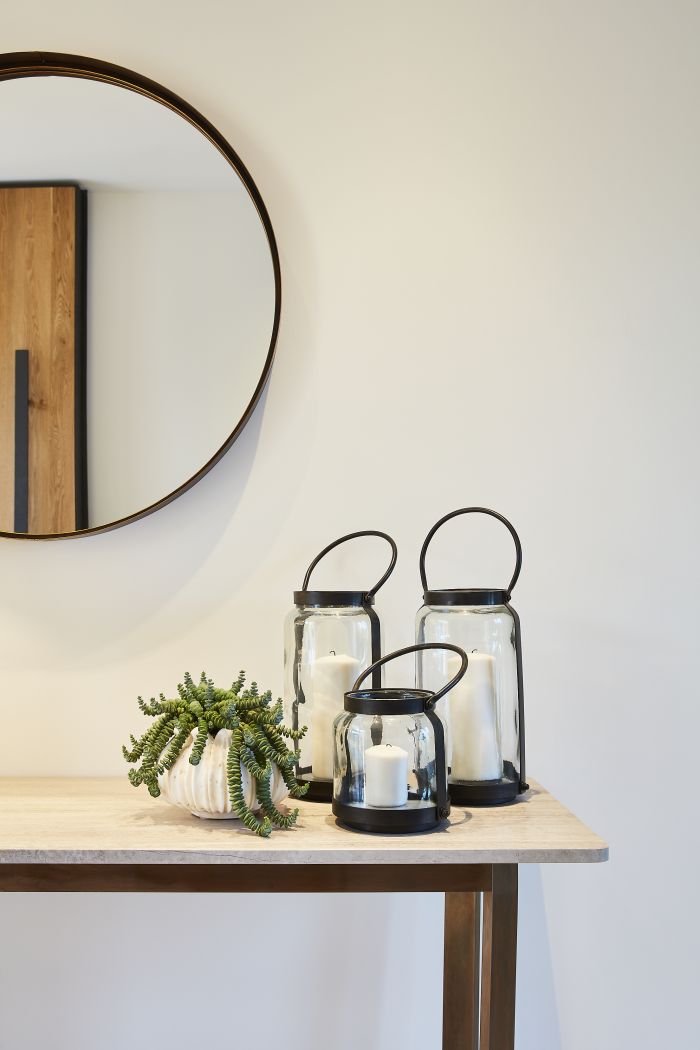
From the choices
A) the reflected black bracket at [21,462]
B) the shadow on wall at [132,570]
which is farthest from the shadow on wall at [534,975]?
the reflected black bracket at [21,462]

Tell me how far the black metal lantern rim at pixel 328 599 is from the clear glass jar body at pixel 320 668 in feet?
0.03

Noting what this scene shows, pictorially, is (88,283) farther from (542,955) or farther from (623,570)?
(542,955)

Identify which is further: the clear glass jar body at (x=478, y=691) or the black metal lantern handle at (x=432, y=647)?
the clear glass jar body at (x=478, y=691)

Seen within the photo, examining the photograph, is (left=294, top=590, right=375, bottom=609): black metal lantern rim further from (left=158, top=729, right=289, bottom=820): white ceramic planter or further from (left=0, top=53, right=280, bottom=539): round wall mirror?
(left=0, top=53, right=280, bottom=539): round wall mirror

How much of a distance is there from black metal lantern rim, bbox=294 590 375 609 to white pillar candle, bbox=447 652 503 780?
0.18 metres

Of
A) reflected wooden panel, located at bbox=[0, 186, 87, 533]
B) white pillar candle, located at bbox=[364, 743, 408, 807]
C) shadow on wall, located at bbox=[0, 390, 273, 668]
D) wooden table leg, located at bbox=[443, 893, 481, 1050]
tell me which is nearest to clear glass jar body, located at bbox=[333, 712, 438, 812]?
white pillar candle, located at bbox=[364, 743, 408, 807]

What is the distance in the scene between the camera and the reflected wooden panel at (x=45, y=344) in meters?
1.44

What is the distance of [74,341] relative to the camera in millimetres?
1459

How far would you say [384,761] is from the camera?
1.04m

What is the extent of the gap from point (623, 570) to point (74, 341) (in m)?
0.99

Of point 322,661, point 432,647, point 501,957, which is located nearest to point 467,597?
point 432,647

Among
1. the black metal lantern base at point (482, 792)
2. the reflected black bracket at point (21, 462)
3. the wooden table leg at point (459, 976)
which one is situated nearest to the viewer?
the black metal lantern base at point (482, 792)

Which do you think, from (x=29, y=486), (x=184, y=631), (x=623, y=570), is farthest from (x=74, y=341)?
(x=623, y=570)

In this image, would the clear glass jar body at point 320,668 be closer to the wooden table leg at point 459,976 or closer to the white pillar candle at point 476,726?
the white pillar candle at point 476,726
